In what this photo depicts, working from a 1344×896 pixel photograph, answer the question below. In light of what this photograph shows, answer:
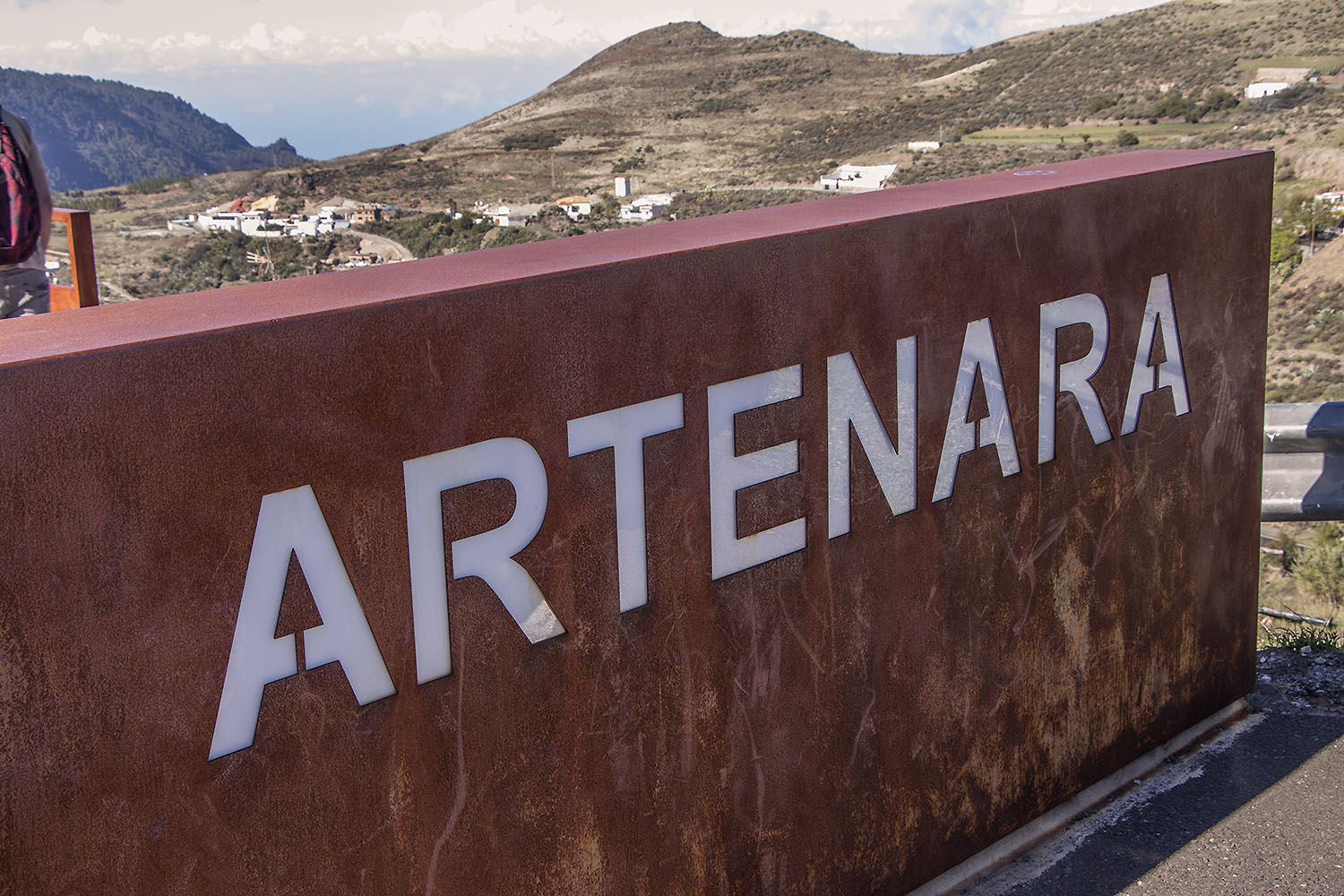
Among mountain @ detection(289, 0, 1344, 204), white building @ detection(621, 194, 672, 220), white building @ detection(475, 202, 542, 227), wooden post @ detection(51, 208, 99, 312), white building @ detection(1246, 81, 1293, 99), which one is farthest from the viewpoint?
mountain @ detection(289, 0, 1344, 204)

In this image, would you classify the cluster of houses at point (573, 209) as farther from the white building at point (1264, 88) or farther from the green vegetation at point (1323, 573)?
the green vegetation at point (1323, 573)

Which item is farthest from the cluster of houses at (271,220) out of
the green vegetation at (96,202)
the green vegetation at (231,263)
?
the green vegetation at (96,202)

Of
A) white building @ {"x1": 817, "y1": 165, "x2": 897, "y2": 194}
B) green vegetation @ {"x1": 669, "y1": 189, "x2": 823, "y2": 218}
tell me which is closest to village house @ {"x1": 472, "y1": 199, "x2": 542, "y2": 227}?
green vegetation @ {"x1": 669, "y1": 189, "x2": 823, "y2": 218}

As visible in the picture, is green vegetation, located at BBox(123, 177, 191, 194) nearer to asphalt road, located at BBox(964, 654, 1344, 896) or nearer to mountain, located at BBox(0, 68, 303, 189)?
asphalt road, located at BBox(964, 654, 1344, 896)

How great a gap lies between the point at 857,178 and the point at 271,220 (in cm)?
2132

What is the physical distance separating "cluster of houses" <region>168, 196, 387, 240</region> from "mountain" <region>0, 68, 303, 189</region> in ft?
281

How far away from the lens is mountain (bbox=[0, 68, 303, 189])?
136750mm

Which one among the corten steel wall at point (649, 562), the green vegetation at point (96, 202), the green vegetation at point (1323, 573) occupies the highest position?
the green vegetation at point (96, 202)

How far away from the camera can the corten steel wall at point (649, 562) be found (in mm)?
2162

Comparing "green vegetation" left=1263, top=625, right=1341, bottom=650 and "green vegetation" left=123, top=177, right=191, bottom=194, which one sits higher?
"green vegetation" left=123, top=177, right=191, bottom=194

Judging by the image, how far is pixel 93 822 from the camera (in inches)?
85.5

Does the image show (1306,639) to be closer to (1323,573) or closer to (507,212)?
(1323,573)

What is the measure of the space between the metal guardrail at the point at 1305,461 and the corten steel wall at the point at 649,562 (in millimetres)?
789

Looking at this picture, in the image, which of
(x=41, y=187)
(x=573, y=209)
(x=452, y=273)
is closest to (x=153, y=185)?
(x=573, y=209)
